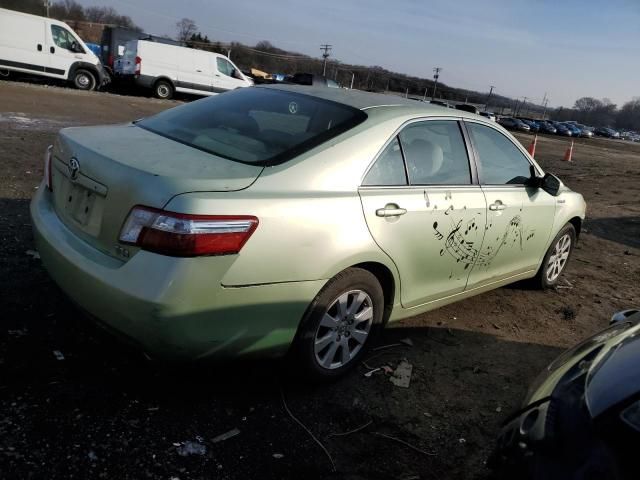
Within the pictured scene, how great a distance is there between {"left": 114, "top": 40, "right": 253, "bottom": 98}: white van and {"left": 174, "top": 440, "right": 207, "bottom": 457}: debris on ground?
20416 millimetres

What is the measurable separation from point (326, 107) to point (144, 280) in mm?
1640

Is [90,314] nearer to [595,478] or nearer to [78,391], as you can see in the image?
[78,391]

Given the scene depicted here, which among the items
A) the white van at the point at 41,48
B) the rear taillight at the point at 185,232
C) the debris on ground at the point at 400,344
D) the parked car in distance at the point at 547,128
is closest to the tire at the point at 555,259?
the debris on ground at the point at 400,344

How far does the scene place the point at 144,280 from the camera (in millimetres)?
2348

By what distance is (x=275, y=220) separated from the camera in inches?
99.7

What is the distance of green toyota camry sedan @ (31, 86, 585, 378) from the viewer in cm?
238

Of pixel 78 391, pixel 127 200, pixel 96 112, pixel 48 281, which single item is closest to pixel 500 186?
pixel 127 200

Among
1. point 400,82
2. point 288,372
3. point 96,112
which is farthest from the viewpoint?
point 400,82

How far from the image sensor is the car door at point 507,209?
12.9 ft

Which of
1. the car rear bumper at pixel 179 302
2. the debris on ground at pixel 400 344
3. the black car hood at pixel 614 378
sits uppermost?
the black car hood at pixel 614 378

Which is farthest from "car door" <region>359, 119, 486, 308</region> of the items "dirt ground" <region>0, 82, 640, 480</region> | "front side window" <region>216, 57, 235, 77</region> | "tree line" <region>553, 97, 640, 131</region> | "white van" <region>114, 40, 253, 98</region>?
"tree line" <region>553, 97, 640, 131</region>

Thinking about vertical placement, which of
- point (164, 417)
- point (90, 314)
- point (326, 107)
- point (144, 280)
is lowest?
point (164, 417)

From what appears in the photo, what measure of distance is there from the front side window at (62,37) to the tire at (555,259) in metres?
18.3

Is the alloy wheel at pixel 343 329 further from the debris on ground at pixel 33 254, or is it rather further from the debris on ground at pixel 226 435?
the debris on ground at pixel 33 254
